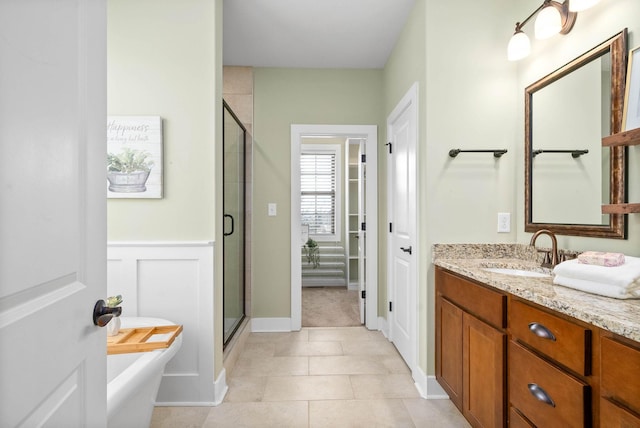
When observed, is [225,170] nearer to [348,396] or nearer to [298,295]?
[298,295]

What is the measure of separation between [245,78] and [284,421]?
9.45ft

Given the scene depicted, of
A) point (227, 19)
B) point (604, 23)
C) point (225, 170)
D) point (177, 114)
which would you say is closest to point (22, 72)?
point (177, 114)

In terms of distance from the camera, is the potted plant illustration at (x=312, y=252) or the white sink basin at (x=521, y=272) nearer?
the white sink basin at (x=521, y=272)

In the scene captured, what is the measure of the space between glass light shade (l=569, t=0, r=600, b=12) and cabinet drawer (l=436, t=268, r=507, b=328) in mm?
1328

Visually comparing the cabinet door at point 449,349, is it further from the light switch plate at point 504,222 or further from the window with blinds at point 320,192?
the window with blinds at point 320,192

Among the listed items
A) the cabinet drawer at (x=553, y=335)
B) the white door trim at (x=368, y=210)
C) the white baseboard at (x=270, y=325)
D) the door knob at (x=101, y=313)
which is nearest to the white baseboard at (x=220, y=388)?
the white baseboard at (x=270, y=325)

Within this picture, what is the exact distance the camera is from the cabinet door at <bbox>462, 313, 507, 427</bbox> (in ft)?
4.46

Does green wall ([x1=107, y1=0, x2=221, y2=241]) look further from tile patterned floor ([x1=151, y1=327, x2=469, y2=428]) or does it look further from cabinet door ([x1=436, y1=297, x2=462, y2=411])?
cabinet door ([x1=436, y1=297, x2=462, y2=411])

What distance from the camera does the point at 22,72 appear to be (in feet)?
1.84

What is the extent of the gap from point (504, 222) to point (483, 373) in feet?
3.19

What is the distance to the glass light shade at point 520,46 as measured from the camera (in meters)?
1.81

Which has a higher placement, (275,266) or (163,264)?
(163,264)

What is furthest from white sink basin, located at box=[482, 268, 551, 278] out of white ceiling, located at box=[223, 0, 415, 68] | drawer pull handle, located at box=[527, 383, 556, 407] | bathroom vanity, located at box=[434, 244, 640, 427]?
white ceiling, located at box=[223, 0, 415, 68]

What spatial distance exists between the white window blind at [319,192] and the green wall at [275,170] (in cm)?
197
